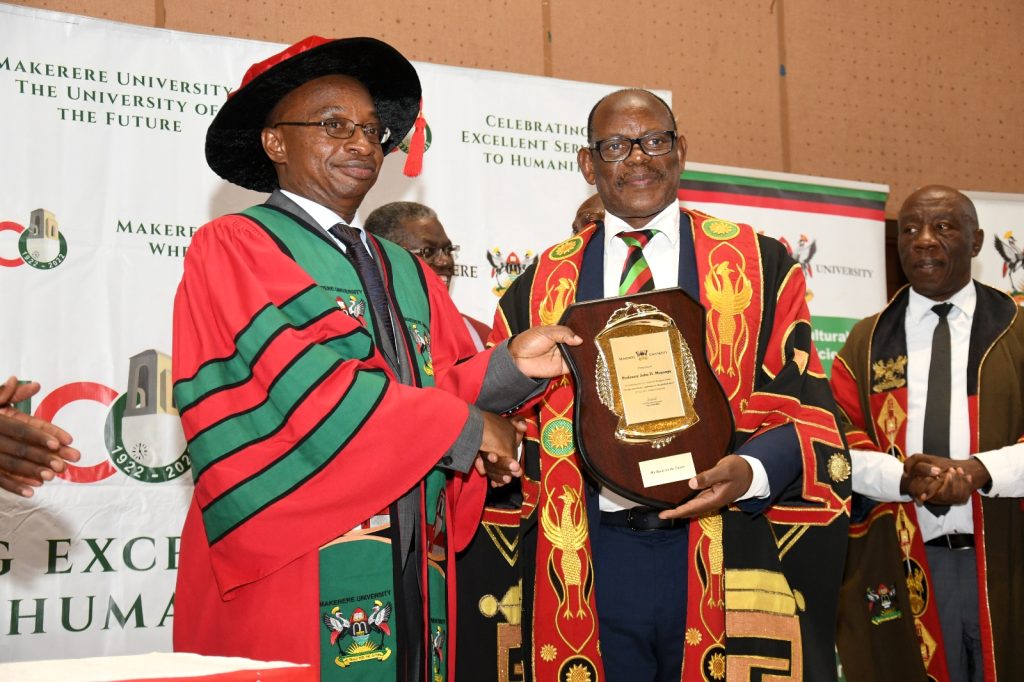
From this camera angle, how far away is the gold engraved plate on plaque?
2535 millimetres

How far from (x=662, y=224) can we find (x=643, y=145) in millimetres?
233

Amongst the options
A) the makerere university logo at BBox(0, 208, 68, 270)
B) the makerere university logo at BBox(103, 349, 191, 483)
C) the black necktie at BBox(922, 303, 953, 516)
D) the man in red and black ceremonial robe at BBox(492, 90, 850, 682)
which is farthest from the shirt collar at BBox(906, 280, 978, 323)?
the makerere university logo at BBox(0, 208, 68, 270)

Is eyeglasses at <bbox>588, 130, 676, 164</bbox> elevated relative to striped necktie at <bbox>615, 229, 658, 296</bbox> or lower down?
elevated

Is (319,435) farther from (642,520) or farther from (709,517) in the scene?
(709,517)

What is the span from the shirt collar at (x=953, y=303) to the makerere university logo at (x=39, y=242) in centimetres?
351

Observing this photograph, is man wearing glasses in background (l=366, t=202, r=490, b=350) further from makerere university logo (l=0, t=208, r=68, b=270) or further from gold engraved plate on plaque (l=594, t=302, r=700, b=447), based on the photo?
gold engraved plate on plaque (l=594, t=302, r=700, b=447)

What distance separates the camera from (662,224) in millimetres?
3020

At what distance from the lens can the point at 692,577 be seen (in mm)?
2697

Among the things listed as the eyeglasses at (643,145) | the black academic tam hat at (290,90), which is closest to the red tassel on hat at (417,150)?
the black academic tam hat at (290,90)

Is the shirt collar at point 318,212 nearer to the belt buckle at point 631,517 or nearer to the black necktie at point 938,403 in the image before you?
the belt buckle at point 631,517

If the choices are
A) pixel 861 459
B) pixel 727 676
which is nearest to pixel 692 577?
pixel 727 676

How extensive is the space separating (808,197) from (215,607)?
434 cm

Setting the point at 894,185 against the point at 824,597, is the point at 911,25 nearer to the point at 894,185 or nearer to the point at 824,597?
the point at 894,185

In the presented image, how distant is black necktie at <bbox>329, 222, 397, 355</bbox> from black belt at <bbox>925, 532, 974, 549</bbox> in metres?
2.60
